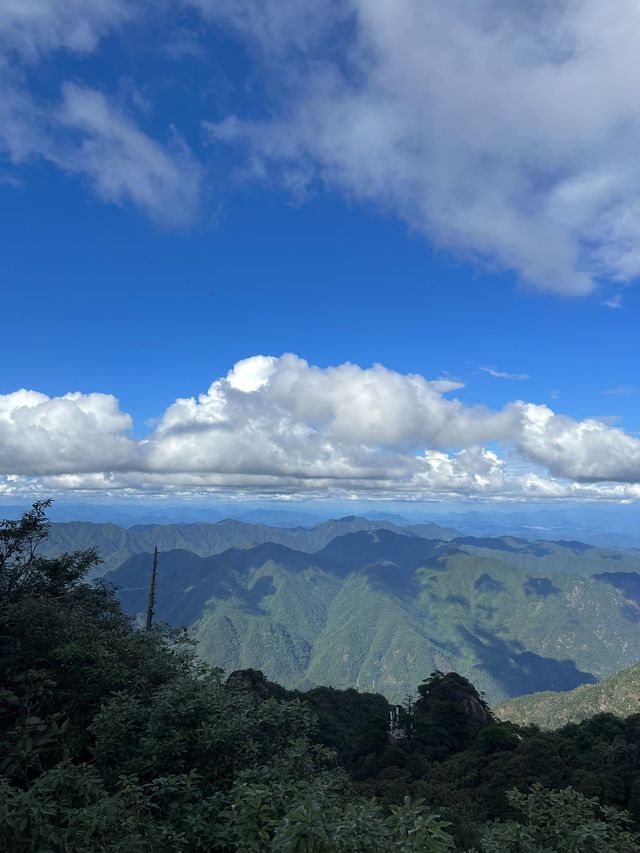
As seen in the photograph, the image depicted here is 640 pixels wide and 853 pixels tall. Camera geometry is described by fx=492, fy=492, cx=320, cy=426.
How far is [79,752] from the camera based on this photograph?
15297 millimetres

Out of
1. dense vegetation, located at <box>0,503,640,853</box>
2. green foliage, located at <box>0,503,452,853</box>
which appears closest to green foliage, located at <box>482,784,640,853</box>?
dense vegetation, located at <box>0,503,640,853</box>

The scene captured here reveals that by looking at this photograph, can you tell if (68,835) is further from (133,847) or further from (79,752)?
(79,752)

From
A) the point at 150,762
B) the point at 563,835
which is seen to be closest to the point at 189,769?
the point at 150,762

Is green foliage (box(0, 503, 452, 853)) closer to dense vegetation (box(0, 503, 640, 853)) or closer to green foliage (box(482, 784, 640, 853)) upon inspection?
dense vegetation (box(0, 503, 640, 853))

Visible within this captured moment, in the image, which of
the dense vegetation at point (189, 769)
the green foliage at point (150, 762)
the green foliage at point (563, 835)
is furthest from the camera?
the green foliage at point (563, 835)

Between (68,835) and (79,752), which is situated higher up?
(68,835)

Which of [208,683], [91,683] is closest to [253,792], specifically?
[208,683]

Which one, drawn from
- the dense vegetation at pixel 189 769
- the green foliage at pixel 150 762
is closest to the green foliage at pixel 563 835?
the dense vegetation at pixel 189 769

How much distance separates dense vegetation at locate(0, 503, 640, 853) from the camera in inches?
360

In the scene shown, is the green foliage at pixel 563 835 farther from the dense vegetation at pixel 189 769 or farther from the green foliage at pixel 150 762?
the green foliage at pixel 150 762

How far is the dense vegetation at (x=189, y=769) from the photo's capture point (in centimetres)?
913

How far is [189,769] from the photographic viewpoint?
42.5 ft

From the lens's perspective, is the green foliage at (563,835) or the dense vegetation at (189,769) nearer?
the dense vegetation at (189,769)

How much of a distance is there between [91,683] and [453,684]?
53.7m
